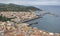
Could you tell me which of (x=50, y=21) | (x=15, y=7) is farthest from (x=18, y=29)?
(x=15, y=7)

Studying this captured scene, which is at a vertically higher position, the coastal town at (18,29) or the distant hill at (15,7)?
the distant hill at (15,7)

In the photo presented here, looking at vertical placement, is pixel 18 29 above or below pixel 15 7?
below

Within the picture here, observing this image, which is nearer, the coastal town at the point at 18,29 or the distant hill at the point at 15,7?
the coastal town at the point at 18,29

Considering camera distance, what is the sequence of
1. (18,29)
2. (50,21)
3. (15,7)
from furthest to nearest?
(15,7) < (50,21) < (18,29)

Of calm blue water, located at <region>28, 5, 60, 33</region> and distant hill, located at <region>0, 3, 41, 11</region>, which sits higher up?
distant hill, located at <region>0, 3, 41, 11</region>

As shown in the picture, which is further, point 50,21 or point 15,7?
point 15,7

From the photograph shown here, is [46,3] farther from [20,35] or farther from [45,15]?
[20,35]

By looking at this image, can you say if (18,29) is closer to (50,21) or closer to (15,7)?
(50,21)

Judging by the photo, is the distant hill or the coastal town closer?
the coastal town
